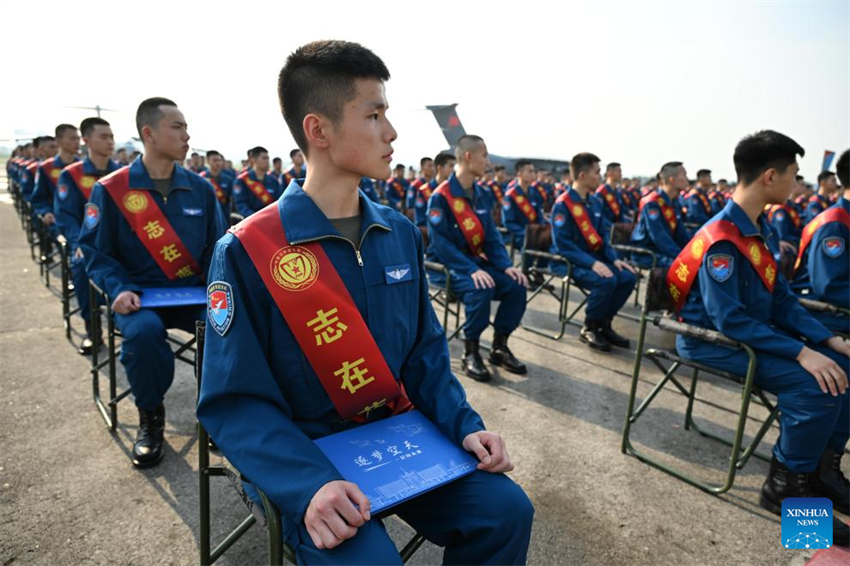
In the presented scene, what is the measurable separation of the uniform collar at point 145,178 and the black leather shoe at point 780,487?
153 inches

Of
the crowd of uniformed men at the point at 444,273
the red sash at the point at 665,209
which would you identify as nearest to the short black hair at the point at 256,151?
the crowd of uniformed men at the point at 444,273

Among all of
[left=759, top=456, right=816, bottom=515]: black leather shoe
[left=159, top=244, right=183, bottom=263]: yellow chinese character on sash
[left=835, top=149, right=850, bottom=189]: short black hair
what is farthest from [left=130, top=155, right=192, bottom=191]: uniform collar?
[left=835, top=149, right=850, bottom=189]: short black hair

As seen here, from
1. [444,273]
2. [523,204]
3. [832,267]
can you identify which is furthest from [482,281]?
[523,204]

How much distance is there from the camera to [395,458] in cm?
149

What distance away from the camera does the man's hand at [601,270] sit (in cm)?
Answer: 503

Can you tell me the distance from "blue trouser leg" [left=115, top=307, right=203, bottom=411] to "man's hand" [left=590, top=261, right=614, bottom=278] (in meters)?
3.92

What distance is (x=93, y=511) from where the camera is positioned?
237cm

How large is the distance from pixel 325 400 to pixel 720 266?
235cm

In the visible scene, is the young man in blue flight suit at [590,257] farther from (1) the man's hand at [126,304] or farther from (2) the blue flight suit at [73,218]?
(2) the blue flight suit at [73,218]

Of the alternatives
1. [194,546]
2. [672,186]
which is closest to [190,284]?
[194,546]

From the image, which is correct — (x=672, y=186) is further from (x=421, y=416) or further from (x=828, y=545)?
(x=421, y=416)

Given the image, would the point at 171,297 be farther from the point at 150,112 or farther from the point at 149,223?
the point at 150,112

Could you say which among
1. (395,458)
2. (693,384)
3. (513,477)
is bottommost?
(513,477)

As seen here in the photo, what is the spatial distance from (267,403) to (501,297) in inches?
134
